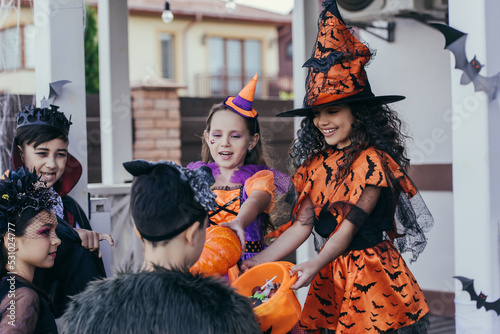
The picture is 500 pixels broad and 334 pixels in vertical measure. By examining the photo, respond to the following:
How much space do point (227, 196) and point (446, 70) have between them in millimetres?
2600

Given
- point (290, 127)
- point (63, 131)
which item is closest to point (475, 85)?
point (63, 131)

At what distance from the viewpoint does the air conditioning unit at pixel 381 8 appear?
4.21 m

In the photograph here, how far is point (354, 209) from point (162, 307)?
875 mm

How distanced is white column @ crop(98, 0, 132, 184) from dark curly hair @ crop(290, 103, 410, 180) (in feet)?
7.31

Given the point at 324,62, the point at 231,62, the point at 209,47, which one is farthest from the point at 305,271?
the point at 231,62

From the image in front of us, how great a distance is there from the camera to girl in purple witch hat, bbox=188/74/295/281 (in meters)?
2.29

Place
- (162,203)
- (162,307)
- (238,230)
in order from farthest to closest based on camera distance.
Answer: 1. (238,230)
2. (162,203)
3. (162,307)

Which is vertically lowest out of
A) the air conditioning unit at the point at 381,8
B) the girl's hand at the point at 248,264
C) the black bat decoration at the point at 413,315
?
the black bat decoration at the point at 413,315

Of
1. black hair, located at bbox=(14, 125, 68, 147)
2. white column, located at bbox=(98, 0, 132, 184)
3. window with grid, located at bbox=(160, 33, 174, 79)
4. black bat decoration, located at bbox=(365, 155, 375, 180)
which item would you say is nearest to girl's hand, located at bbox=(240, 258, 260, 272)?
black bat decoration, located at bbox=(365, 155, 375, 180)

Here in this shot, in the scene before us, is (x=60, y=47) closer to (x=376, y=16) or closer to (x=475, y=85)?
(x=475, y=85)

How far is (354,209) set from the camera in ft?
6.56

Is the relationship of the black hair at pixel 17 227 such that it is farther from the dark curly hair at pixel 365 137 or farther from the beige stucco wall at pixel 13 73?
the beige stucco wall at pixel 13 73

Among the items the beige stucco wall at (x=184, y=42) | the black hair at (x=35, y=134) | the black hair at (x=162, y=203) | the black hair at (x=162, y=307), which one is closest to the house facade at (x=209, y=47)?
the beige stucco wall at (x=184, y=42)

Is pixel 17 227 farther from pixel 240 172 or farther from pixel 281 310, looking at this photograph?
pixel 281 310
